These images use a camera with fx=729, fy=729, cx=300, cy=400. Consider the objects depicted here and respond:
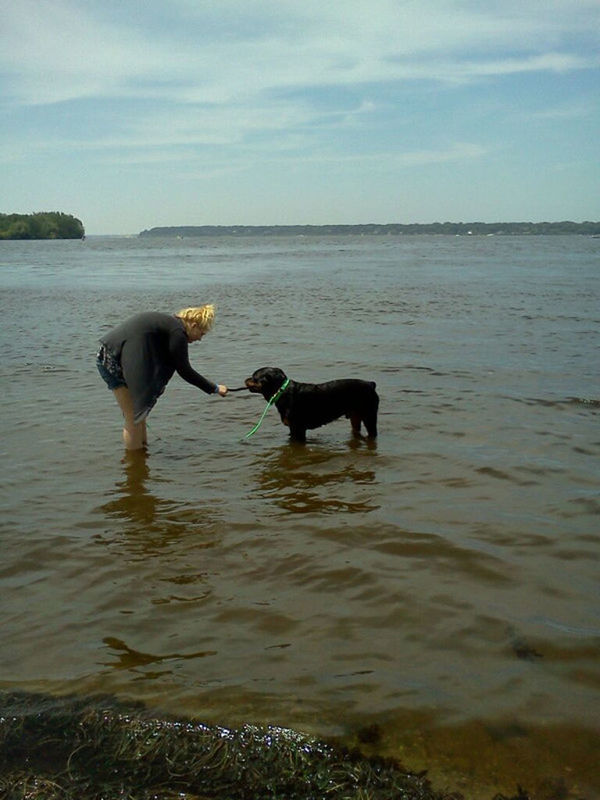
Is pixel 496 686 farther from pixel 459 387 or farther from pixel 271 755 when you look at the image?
pixel 459 387

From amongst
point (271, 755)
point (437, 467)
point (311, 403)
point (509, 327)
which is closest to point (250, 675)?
point (271, 755)

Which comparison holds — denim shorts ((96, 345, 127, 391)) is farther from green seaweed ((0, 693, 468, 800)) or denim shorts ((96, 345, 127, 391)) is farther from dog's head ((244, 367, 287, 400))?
green seaweed ((0, 693, 468, 800))

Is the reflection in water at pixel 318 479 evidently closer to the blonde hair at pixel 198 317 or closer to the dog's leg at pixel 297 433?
the dog's leg at pixel 297 433

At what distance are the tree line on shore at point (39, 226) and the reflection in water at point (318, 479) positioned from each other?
457ft

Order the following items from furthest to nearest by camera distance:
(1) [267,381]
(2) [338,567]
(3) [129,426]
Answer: (1) [267,381] → (3) [129,426] → (2) [338,567]

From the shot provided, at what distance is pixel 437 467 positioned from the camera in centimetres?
739

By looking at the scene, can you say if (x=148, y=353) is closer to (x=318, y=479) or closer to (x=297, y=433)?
(x=297, y=433)

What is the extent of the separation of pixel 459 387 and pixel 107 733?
341 inches

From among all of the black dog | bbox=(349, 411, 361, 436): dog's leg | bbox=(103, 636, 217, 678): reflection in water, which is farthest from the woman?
bbox=(103, 636, 217, 678): reflection in water

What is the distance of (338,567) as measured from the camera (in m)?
5.16

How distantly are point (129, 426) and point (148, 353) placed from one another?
0.95 meters

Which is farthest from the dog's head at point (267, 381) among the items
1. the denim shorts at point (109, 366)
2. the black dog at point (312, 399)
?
the denim shorts at point (109, 366)

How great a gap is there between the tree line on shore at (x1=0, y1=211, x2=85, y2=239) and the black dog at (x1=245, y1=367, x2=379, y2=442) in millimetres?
138904

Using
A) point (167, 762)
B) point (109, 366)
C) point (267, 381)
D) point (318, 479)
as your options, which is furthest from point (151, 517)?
point (167, 762)
